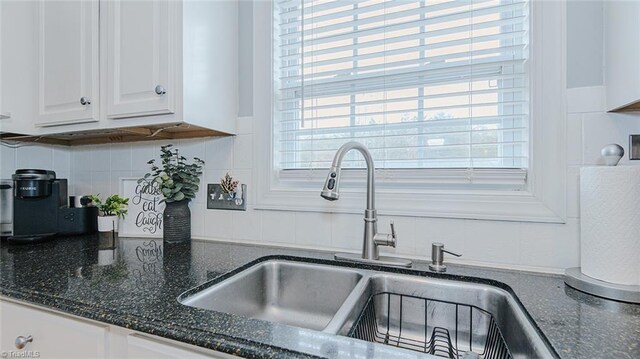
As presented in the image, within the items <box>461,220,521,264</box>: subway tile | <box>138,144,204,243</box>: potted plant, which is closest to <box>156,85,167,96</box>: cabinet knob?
<box>138,144,204,243</box>: potted plant

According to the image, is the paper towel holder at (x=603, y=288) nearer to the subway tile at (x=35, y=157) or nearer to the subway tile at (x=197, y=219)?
the subway tile at (x=197, y=219)

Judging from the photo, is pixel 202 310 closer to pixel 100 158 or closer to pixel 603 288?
pixel 603 288

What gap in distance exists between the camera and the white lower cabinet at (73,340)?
2.00 ft

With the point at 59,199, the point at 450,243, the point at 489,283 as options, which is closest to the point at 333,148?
the point at 450,243

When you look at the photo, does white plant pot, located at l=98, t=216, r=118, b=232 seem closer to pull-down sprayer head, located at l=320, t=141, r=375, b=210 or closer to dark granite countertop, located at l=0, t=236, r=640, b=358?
dark granite countertop, located at l=0, t=236, r=640, b=358

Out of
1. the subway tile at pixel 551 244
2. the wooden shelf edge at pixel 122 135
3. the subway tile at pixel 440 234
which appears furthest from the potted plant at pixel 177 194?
the subway tile at pixel 551 244

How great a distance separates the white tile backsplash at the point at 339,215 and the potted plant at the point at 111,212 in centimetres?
16

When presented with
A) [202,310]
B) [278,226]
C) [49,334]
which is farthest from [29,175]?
[202,310]

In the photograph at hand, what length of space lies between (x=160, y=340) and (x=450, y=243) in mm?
869

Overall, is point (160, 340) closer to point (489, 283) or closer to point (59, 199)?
point (489, 283)

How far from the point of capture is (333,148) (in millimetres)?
1239

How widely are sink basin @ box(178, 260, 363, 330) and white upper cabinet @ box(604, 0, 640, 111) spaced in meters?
0.84

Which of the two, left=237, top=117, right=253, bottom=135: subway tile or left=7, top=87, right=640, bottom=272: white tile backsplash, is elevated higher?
left=237, top=117, right=253, bottom=135: subway tile

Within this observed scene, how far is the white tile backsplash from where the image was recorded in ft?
3.00
